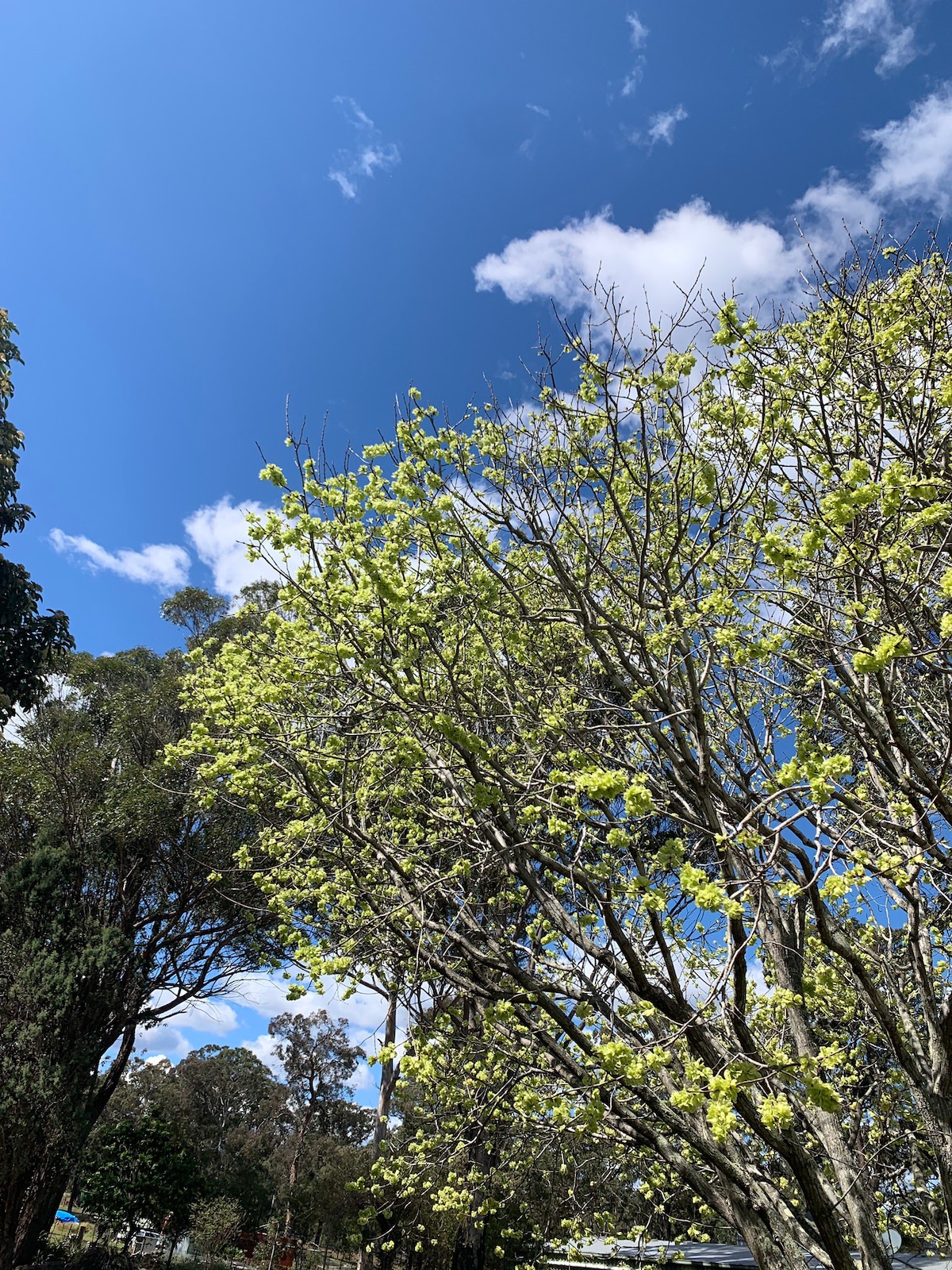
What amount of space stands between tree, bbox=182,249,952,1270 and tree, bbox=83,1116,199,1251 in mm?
13588

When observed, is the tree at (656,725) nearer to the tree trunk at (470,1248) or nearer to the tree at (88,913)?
the tree trunk at (470,1248)

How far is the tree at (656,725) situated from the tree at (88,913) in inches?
264

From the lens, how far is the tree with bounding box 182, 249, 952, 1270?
416 centimetres

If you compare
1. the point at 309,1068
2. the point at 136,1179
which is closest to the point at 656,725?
the point at 136,1179

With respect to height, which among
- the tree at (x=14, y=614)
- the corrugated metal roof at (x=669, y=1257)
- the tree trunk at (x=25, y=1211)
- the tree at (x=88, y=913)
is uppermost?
the tree at (x=14, y=614)

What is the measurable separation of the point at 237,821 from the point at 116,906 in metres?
2.84

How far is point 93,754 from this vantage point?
14039 millimetres

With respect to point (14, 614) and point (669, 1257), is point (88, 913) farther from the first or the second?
point (669, 1257)

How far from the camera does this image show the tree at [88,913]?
11.5m

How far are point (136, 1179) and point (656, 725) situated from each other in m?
18.2

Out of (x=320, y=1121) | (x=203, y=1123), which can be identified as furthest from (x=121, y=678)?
(x=203, y=1123)

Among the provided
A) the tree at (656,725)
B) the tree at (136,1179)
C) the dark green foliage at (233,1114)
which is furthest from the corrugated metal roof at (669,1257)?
the dark green foliage at (233,1114)

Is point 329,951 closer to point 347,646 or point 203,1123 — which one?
point 347,646

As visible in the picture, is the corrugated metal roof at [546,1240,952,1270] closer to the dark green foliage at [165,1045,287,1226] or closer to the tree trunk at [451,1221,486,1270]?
the tree trunk at [451,1221,486,1270]
